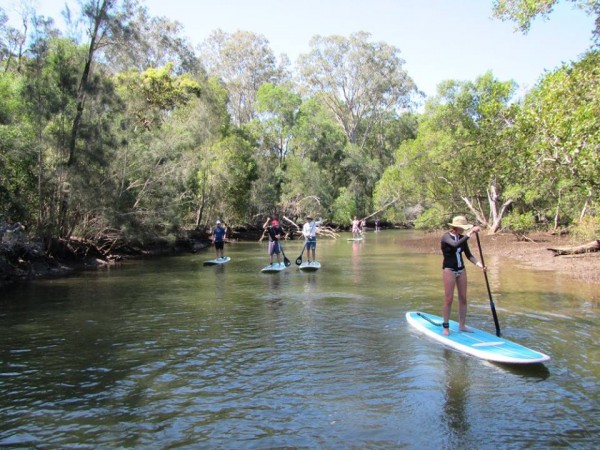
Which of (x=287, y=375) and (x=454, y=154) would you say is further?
(x=454, y=154)

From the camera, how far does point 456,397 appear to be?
19.6ft

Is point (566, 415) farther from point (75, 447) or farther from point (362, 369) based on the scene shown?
point (75, 447)

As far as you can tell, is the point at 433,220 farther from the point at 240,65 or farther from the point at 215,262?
the point at 240,65

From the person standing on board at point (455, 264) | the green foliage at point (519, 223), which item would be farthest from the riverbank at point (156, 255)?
the person standing on board at point (455, 264)

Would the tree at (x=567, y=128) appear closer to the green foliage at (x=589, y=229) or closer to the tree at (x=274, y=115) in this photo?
the green foliage at (x=589, y=229)

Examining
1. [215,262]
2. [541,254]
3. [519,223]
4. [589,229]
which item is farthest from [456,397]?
[519,223]

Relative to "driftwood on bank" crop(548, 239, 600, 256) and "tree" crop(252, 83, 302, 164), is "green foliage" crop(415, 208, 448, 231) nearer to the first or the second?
"driftwood on bank" crop(548, 239, 600, 256)

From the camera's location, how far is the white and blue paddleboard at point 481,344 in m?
6.94

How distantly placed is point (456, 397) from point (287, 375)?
2.24 metres

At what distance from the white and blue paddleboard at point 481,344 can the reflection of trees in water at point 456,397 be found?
24cm

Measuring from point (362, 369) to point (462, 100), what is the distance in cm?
3269

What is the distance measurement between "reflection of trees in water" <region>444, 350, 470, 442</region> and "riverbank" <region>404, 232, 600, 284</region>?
31.3ft

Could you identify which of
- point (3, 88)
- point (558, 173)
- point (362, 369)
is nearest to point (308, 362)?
point (362, 369)

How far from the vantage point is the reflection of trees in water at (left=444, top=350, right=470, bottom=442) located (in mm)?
5082
